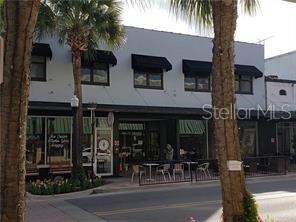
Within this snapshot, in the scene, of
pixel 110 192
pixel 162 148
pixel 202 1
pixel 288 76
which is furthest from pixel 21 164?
pixel 288 76

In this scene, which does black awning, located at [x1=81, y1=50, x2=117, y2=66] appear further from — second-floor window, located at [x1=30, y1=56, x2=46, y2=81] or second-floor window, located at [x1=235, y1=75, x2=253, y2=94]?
second-floor window, located at [x1=235, y1=75, x2=253, y2=94]

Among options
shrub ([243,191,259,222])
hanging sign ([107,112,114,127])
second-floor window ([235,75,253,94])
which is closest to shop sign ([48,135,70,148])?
hanging sign ([107,112,114,127])

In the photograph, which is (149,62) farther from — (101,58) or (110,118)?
(110,118)

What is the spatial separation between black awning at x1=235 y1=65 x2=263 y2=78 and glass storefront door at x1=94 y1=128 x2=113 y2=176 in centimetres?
877

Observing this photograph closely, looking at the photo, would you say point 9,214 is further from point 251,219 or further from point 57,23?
point 57,23

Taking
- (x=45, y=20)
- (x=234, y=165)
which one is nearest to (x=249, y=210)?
(x=234, y=165)

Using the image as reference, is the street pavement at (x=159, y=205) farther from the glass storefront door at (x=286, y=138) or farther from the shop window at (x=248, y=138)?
the glass storefront door at (x=286, y=138)

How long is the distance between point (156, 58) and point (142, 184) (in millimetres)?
7908

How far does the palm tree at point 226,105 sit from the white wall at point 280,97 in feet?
77.5

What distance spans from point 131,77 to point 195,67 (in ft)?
12.3

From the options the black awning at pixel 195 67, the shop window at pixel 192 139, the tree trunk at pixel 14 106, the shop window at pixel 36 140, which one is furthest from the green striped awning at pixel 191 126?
the tree trunk at pixel 14 106

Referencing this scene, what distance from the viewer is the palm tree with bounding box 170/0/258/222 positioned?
237 inches

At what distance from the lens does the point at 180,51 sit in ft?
84.4

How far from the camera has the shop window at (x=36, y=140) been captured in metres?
21.3
